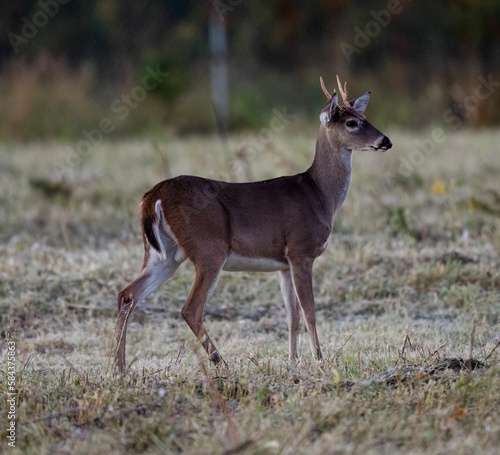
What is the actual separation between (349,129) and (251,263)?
1.14 metres

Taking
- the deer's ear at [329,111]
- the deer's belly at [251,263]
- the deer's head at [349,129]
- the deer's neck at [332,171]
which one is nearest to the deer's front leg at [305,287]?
the deer's belly at [251,263]

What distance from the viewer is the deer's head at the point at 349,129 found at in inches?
273

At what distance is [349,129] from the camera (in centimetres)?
699

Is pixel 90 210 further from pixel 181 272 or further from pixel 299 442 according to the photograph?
pixel 299 442

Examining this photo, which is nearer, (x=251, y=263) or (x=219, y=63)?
(x=251, y=263)

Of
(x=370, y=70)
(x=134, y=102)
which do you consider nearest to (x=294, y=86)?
(x=370, y=70)

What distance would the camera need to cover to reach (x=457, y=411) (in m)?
4.94

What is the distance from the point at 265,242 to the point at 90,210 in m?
5.04

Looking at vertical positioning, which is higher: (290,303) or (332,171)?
(332,171)

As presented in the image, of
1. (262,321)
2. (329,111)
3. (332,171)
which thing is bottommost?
(262,321)

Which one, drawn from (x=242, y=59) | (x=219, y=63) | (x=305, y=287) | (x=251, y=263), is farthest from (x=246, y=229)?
(x=242, y=59)

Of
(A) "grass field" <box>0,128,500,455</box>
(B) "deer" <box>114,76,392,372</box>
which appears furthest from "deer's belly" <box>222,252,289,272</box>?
(A) "grass field" <box>0,128,500,455</box>

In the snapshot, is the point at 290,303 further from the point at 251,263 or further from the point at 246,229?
the point at 246,229

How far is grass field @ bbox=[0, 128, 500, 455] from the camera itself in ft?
15.8
